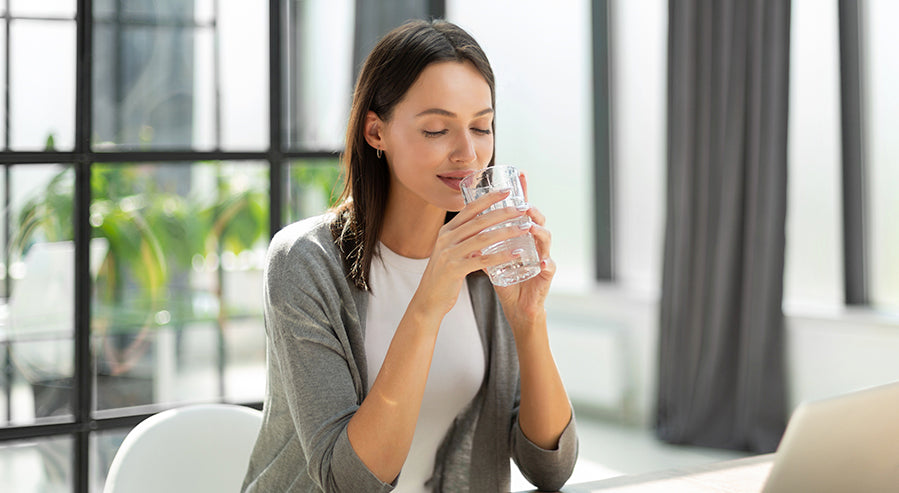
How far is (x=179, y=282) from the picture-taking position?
7.50 feet

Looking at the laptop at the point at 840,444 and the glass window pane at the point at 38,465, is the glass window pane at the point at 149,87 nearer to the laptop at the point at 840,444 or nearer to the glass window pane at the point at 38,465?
the glass window pane at the point at 38,465

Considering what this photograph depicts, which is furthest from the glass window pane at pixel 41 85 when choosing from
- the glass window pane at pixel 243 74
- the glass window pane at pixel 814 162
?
the glass window pane at pixel 814 162

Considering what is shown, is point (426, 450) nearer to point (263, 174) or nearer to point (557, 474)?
point (557, 474)

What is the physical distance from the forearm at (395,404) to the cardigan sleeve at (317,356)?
0.8 inches

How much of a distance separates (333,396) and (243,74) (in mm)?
1409

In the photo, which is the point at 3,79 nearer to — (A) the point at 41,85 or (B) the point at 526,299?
(A) the point at 41,85

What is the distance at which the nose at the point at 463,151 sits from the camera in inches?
50.3

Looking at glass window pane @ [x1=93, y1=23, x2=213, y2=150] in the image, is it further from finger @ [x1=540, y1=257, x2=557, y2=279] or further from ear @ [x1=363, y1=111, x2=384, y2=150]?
finger @ [x1=540, y1=257, x2=557, y2=279]

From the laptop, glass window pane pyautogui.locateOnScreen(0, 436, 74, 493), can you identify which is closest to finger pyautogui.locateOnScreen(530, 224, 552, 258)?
the laptop

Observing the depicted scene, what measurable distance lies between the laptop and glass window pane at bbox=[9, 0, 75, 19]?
6.59 ft

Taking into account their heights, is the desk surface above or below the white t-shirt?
below

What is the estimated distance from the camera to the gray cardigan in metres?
1.16

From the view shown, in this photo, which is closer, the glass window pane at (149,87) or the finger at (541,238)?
the finger at (541,238)

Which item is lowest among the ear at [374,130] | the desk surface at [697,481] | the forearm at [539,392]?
the desk surface at [697,481]
